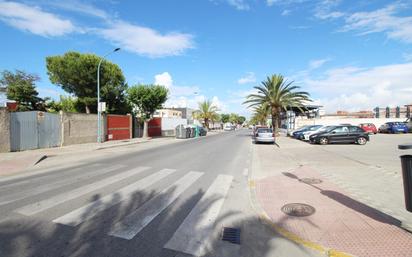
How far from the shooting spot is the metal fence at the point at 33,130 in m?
17.2

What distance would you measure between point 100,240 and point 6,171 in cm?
856

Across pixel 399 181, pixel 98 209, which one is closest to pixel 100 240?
pixel 98 209

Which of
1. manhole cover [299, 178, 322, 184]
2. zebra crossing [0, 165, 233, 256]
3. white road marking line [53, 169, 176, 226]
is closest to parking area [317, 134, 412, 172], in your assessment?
manhole cover [299, 178, 322, 184]

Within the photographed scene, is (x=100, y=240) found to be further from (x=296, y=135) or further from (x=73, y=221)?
(x=296, y=135)

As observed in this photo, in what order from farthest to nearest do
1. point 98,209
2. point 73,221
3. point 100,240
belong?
point 98,209
point 73,221
point 100,240

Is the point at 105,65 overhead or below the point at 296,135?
overhead

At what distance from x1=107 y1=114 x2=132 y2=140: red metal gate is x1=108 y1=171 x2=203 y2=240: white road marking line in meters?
21.6

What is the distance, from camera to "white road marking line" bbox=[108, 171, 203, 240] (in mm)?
4719

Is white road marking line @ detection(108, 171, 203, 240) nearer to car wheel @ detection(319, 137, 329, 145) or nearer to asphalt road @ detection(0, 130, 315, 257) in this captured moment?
asphalt road @ detection(0, 130, 315, 257)

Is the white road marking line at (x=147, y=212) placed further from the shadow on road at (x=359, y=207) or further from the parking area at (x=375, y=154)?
the parking area at (x=375, y=154)

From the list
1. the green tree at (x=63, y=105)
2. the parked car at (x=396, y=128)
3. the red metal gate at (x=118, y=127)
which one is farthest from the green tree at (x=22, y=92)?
the parked car at (x=396, y=128)

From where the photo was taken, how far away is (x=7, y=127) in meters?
16.5

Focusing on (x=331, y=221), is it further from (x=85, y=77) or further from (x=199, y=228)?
(x=85, y=77)

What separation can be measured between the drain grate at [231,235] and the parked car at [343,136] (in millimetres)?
20209
